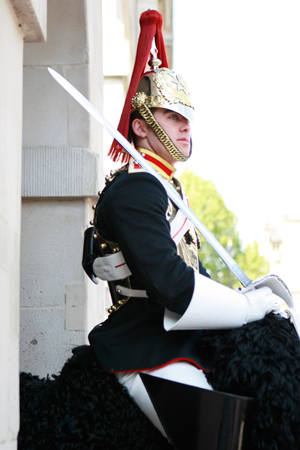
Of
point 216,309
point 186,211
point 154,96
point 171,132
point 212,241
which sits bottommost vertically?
point 216,309

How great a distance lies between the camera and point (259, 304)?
9.68 feet

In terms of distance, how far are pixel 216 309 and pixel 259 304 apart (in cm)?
19

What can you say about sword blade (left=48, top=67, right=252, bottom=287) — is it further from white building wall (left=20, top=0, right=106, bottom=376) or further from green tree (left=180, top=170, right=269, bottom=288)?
green tree (left=180, top=170, right=269, bottom=288)

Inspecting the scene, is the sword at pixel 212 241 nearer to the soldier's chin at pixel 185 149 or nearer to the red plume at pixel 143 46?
the soldier's chin at pixel 185 149

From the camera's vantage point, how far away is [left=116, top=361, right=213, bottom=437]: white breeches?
289 centimetres

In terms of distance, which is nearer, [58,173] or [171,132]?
[171,132]

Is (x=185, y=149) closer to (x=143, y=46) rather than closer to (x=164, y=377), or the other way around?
(x=143, y=46)

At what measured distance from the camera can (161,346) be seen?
299 cm

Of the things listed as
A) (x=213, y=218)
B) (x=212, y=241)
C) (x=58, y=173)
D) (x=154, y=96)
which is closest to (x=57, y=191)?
(x=58, y=173)

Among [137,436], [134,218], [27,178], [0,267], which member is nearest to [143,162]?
[134,218]

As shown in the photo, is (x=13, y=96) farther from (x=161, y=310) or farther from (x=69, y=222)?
(x=69, y=222)

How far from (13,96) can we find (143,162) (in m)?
0.67

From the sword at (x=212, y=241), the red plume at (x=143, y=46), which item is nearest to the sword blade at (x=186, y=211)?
the sword at (x=212, y=241)

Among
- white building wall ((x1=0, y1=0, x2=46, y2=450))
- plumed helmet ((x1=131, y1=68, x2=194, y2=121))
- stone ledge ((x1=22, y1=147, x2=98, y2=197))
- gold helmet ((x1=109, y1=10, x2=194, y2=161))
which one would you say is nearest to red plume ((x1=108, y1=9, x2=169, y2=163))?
gold helmet ((x1=109, y1=10, x2=194, y2=161))
